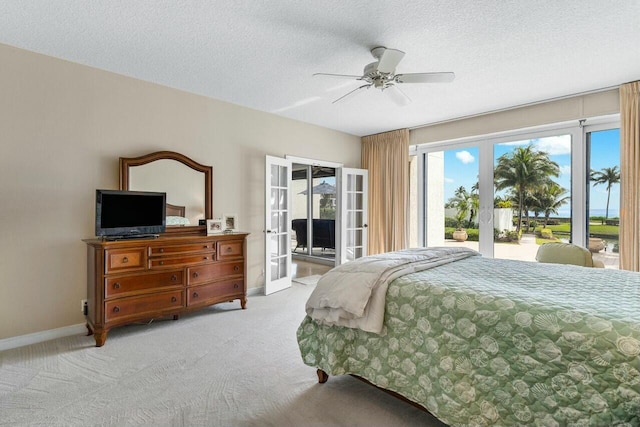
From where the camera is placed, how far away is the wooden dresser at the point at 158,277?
2.67 m

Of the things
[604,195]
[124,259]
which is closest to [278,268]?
[124,259]

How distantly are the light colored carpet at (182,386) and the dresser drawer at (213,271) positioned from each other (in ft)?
1.67

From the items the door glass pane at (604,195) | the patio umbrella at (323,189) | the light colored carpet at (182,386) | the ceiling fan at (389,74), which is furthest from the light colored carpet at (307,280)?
the door glass pane at (604,195)

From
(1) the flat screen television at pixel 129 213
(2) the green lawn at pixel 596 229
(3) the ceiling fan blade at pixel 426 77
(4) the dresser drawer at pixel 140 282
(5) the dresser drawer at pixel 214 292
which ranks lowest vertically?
(5) the dresser drawer at pixel 214 292

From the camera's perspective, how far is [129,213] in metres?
2.94

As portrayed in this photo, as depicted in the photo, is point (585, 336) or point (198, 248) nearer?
point (585, 336)

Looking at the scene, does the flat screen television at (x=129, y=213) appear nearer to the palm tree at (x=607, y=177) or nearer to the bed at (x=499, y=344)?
the bed at (x=499, y=344)

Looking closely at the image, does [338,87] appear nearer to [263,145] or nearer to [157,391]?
[263,145]

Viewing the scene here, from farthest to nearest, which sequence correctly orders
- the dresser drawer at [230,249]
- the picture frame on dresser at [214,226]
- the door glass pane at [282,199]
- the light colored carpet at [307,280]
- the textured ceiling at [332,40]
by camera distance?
the light colored carpet at [307,280], the door glass pane at [282,199], the picture frame on dresser at [214,226], the dresser drawer at [230,249], the textured ceiling at [332,40]

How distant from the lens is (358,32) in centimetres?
237

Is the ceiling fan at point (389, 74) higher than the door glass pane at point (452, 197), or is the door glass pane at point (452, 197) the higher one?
the ceiling fan at point (389, 74)

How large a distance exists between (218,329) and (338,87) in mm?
2802

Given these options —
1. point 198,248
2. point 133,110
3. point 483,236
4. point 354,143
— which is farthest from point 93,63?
point 483,236

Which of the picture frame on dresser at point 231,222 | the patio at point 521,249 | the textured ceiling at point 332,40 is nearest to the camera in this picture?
the textured ceiling at point 332,40
